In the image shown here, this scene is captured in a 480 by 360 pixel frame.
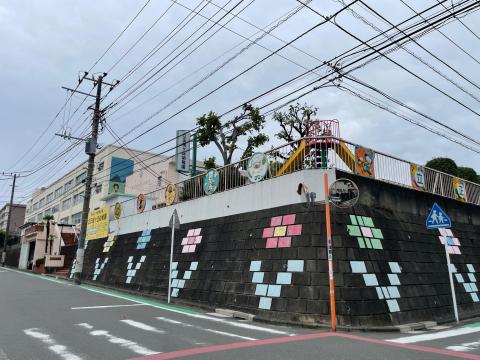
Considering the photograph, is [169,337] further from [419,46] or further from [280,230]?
[419,46]

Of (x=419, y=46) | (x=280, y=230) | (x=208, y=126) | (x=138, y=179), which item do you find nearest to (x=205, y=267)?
(x=280, y=230)

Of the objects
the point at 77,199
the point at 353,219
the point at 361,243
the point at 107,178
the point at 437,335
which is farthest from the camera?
the point at 77,199

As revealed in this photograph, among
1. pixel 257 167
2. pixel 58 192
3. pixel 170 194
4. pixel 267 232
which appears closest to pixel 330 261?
pixel 267 232

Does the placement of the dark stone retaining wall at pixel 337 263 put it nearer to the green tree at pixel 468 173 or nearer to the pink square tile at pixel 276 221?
the pink square tile at pixel 276 221

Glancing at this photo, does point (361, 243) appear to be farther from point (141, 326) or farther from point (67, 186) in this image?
point (67, 186)

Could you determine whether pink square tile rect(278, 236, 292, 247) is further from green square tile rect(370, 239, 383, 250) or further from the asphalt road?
the asphalt road

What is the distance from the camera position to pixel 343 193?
11898 millimetres


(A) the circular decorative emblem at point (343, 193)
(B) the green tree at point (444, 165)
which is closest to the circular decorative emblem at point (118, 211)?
(A) the circular decorative emblem at point (343, 193)

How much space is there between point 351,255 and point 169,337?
547 cm

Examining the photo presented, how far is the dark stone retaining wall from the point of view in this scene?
1040 centimetres

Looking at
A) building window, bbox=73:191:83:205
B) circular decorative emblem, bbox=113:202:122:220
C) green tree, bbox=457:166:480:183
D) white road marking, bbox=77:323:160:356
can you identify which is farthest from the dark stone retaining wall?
building window, bbox=73:191:83:205

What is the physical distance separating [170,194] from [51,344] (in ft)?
42.7

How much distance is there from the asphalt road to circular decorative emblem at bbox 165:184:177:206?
8427 millimetres

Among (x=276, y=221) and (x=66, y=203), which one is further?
(x=66, y=203)
